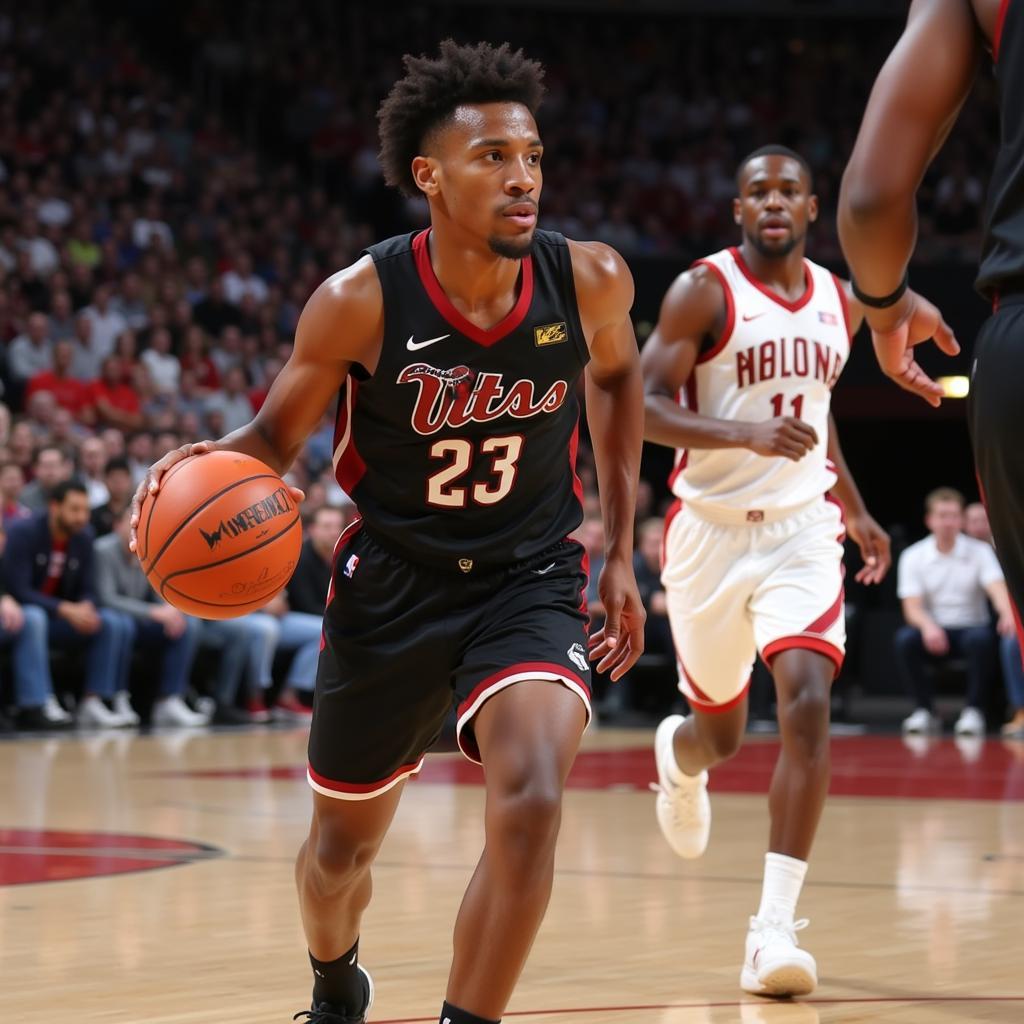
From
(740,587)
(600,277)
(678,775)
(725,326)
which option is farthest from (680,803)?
(600,277)

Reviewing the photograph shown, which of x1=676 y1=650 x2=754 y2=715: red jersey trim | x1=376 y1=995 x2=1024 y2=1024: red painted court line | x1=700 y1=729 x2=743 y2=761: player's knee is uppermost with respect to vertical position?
x1=676 y1=650 x2=754 y2=715: red jersey trim

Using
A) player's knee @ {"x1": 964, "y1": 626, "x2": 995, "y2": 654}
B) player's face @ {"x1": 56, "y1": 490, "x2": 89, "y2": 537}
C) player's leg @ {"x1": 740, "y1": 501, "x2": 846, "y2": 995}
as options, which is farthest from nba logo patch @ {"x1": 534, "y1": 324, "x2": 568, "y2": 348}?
player's knee @ {"x1": 964, "y1": 626, "x2": 995, "y2": 654}

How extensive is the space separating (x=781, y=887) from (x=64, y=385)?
34.4 feet

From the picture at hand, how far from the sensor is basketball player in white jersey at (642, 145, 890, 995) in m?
5.50

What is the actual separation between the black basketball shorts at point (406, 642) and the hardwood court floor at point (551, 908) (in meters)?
0.67

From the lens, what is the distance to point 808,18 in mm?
24469

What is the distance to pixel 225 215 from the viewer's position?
1873cm

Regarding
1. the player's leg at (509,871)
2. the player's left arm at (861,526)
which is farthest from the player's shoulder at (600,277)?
the player's left arm at (861,526)

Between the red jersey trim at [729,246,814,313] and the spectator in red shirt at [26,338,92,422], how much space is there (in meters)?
9.08

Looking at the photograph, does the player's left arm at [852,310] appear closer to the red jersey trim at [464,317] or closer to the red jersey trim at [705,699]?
the red jersey trim at [705,699]

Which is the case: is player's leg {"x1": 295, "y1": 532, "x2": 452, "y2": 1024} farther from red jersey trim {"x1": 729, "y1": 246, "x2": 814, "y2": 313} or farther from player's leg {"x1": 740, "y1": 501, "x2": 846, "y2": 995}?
red jersey trim {"x1": 729, "y1": 246, "x2": 814, "y2": 313}

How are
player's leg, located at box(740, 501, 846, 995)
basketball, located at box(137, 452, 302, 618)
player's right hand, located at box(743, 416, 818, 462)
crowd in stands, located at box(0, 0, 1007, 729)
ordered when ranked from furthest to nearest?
crowd in stands, located at box(0, 0, 1007, 729)
player's right hand, located at box(743, 416, 818, 462)
player's leg, located at box(740, 501, 846, 995)
basketball, located at box(137, 452, 302, 618)

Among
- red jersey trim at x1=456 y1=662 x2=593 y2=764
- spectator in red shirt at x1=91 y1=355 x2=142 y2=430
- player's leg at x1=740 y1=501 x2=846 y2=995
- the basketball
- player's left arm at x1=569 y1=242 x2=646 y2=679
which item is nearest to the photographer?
red jersey trim at x1=456 y1=662 x2=593 y2=764

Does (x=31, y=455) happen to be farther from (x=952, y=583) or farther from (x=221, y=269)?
(x=952, y=583)
